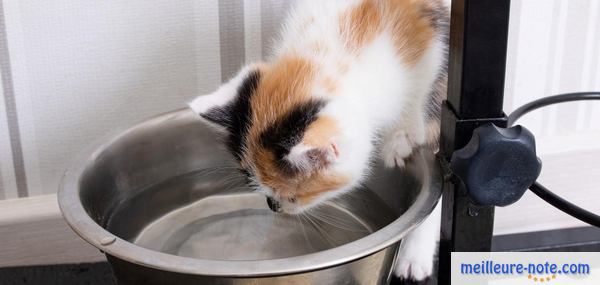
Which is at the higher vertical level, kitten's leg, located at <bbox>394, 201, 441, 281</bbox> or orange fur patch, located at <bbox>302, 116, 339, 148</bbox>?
orange fur patch, located at <bbox>302, 116, 339, 148</bbox>

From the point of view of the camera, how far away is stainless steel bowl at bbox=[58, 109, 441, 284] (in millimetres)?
757

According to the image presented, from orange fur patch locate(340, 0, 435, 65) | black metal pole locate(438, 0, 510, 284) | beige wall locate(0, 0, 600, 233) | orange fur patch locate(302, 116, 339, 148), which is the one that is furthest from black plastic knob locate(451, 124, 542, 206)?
beige wall locate(0, 0, 600, 233)

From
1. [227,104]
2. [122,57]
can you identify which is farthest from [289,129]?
[122,57]

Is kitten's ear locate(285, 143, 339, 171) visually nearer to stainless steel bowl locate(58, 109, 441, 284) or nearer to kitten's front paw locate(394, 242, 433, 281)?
stainless steel bowl locate(58, 109, 441, 284)

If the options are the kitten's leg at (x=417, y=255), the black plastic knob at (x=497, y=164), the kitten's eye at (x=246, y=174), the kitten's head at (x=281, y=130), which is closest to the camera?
→ the black plastic knob at (x=497, y=164)

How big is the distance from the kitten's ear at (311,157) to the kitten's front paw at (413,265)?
0.27 metres

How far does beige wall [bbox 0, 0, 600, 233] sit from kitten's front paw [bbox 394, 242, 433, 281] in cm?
41

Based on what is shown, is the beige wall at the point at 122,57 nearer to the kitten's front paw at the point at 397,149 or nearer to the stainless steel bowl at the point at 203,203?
the stainless steel bowl at the point at 203,203

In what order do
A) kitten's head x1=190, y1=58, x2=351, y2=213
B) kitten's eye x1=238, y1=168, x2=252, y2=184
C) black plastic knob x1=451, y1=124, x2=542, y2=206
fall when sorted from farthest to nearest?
kitten's eye x1=238, y1=168, x2=252, y2=184
kitten's head x1=190, y1=58, x2=351, y2=213
black plastic knob x1=451, y1=124, x2=542, y2=206

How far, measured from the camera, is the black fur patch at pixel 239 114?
0.80 metres

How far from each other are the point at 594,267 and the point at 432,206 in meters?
0.22

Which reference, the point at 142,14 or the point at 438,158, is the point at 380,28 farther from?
the point at 142,14

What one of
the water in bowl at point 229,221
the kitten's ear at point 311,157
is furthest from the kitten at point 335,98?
the water in bowl at point 229,221

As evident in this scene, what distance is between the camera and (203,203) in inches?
39.6
